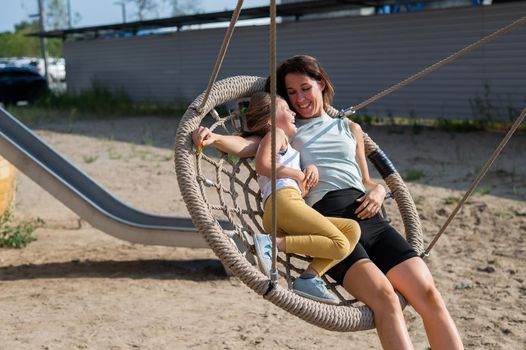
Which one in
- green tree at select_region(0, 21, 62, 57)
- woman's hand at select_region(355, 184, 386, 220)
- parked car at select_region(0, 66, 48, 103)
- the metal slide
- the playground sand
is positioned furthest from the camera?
green tree at select_region(0, 21, 62, 57)

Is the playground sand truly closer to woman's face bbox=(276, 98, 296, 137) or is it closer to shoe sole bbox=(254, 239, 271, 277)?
shoe sole bbox=(254, 239, 271, 277)

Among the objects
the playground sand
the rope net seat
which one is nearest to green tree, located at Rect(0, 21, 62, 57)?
the playground sand

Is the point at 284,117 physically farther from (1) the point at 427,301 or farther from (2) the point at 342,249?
(1) the point at 427,301

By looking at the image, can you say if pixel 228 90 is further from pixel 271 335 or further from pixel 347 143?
pixel 271 335

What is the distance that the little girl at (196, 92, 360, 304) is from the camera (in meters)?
2.63

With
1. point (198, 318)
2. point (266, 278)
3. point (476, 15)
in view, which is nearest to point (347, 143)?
point (266, 278)

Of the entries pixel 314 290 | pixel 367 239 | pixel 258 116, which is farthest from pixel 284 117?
pixel 314 290

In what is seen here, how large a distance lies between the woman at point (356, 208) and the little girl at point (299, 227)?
7 centimetres

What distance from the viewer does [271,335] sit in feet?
12.2

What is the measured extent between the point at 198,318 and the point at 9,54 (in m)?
31.9

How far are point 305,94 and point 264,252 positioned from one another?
2.29ft

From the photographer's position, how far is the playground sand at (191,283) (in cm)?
369

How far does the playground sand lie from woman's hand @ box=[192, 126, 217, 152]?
115 cm

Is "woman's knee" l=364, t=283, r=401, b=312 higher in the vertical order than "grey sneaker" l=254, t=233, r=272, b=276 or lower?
lower
